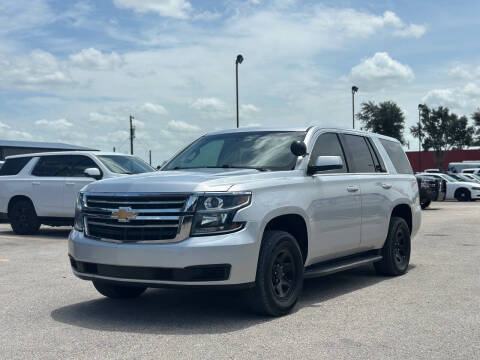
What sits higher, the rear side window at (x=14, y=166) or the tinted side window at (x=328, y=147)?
the tinted side window at (x=328, y=147)

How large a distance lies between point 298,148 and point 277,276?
4.26ft

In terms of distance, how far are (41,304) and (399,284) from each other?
13.4 feet

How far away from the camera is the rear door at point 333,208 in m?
6.76

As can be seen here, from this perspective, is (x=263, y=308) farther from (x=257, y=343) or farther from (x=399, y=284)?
(x=399, y=284)

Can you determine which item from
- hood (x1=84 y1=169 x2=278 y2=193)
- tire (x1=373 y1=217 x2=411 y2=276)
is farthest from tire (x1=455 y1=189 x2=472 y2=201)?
hood (x1=84 y1=169 x2=278 y2=193)

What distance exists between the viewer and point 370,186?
7.93m

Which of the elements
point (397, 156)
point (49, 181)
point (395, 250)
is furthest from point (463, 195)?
point (395, 250)

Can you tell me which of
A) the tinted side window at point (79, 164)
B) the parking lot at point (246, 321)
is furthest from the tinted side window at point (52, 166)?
the parking lot at point (246, 321)

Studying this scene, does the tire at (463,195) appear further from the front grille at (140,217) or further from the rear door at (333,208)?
the front grille at (140,217)

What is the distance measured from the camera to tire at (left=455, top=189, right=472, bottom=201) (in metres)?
31.4

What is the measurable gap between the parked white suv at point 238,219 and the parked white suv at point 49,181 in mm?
6488

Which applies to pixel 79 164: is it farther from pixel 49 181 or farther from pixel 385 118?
pixel 385 118

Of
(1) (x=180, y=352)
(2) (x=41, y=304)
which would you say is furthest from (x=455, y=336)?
(2) (x=41, y=304)

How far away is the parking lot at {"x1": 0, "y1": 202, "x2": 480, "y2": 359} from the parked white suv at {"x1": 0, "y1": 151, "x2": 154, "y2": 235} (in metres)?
4.97
